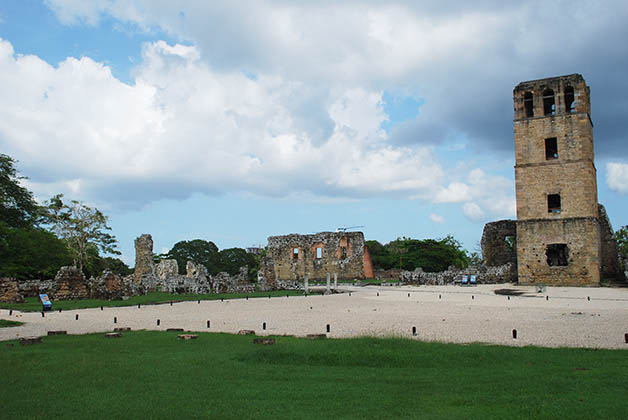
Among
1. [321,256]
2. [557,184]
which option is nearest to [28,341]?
[557,184]

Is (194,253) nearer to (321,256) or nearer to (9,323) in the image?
(321,256)

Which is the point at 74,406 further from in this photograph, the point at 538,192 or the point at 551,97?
the point at 551,97

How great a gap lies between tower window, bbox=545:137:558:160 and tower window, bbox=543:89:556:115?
5.36 feet

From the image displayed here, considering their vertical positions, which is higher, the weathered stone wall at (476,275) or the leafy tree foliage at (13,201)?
the leafy tree foliage at (13,201)

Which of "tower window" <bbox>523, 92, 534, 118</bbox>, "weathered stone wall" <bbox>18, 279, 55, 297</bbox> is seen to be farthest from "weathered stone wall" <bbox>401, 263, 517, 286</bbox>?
"weathered stone wall" <bbox>18, 279, 55, 297</bbox>

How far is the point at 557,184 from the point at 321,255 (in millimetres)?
21176

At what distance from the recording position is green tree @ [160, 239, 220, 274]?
2461 inches

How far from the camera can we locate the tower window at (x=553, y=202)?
30302 mm

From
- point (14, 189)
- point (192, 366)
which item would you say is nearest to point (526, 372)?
point (192, 366)

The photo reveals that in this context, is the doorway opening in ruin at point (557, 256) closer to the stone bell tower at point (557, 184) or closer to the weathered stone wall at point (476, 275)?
the stone bell tower at point (557, 184)

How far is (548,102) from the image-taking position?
3144 centimetres

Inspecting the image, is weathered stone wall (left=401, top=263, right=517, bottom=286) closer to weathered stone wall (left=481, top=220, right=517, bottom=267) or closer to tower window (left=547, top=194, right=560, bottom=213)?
weathered stone wall (left=481, top=220, right=517, bottom=267)

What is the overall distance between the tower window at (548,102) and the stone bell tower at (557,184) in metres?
0.12

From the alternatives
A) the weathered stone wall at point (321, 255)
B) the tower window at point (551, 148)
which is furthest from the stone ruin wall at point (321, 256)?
the tower window at point (551, 148)
